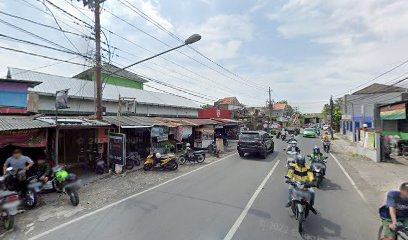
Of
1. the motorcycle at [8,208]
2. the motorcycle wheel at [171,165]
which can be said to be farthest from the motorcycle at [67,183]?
the motorcycle wheel at [171,165]

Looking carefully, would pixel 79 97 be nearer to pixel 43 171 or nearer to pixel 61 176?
pixel 43 171

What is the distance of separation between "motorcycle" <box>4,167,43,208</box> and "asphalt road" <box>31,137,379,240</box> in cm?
223

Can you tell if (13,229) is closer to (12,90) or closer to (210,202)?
(210,202)

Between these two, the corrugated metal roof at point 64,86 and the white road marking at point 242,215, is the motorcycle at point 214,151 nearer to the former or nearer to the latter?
the white road marking at point 242,215

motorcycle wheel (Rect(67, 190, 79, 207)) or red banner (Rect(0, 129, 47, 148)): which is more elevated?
red banner (Rect(0, 129, 47, 148))

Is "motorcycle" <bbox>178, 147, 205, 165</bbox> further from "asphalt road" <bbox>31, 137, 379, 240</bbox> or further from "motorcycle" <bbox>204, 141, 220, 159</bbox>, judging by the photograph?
"asphalt road" <bbox>31, 137, 379, 240</bbox>

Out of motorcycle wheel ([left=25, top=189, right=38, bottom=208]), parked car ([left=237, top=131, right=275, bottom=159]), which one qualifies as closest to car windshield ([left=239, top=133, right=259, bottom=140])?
parked car ([left=237, top=131, right=275, bottom=159])

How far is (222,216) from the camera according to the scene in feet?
18.5

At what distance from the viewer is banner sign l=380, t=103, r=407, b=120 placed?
15188 millimetres

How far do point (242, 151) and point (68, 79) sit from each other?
1445 cm

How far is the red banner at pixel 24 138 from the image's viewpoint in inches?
298

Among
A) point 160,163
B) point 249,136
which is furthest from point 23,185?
point 249,136

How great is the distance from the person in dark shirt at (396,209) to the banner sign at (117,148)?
9.81 meters

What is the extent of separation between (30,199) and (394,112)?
22.8 metres
